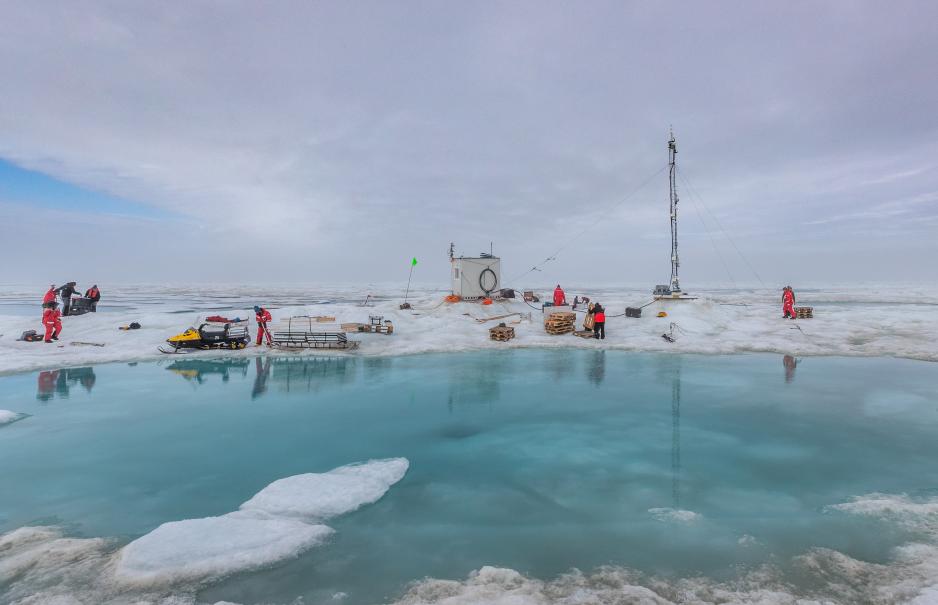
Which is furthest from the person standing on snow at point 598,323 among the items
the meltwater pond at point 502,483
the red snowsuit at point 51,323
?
the red snowsuit at point 51,323

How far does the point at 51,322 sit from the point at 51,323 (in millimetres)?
53

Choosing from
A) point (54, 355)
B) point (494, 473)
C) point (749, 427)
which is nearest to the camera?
point (494, 473)

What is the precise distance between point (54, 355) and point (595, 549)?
2579 centimetres

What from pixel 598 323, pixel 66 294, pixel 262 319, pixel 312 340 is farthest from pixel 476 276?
pixel 66 294

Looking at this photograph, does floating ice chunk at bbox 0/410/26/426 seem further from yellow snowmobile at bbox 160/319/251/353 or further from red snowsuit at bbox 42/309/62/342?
red snowsuit at bbox 42/309/62/342

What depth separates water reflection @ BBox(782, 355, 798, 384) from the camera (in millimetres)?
17281

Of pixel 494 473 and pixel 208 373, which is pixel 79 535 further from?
pixel 208 373

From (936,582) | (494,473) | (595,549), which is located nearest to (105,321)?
(494,473)

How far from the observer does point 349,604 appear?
537 cm

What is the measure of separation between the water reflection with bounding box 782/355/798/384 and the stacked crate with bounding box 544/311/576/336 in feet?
34.8

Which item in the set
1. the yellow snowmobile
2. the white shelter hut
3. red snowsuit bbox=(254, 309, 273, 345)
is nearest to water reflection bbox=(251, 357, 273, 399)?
red snowsuit bbox=(254, 309, 273, 345)

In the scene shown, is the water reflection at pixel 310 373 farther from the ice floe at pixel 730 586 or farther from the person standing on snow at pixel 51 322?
the person standing on snow at pixel 51 322

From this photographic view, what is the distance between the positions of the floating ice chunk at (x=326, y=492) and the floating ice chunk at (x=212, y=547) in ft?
1.53

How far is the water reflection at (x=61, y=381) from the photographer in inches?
607
